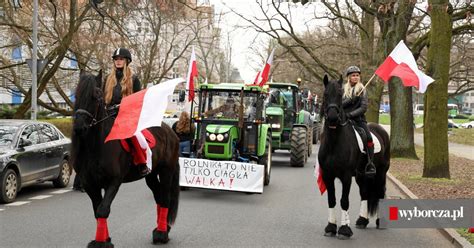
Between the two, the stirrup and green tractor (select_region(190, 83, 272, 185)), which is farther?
green tractor (select_region(190, 83, 272, 185))

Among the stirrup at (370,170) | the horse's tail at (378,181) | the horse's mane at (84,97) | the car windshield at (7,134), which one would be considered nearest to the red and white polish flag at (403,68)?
the horse's tail at (378,181)

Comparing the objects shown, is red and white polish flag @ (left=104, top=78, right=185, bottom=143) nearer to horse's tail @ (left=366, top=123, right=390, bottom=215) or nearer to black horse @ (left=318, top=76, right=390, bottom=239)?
black horse @ (left=318, top=76, right=390, bottom=239)

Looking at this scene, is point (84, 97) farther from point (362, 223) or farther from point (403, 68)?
point (403, 68)

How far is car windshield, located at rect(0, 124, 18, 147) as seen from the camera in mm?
12812

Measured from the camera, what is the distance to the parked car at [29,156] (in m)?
12.2

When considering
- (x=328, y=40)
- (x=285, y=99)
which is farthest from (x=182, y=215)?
(x=328, y=40)

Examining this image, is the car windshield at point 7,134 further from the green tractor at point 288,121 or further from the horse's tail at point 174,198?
the green tractor at point 288,121

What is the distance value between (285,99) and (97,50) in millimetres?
11546

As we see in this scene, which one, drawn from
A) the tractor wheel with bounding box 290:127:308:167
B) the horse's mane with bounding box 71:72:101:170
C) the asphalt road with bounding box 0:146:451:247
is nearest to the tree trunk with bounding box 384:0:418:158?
the tractor wheel with bounding box 290:127:308:167

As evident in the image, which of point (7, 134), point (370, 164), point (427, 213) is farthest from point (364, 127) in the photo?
point (7, 134)

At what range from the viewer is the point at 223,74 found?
81375 millimetres

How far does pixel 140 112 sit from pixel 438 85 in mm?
10401

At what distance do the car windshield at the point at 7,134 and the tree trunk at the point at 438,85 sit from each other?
32.5 ft

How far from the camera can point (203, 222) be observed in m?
10.2
